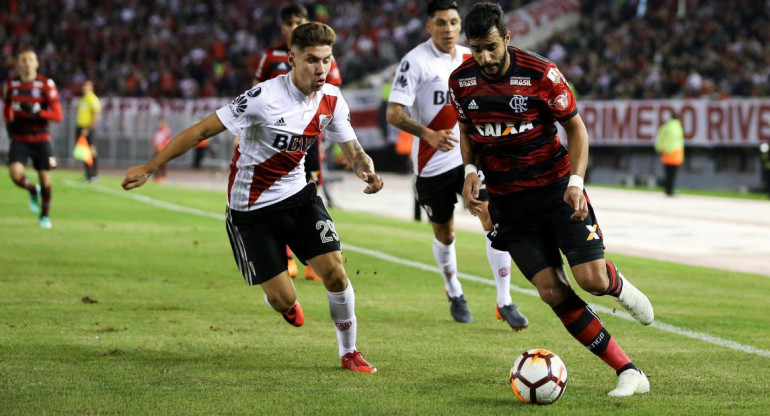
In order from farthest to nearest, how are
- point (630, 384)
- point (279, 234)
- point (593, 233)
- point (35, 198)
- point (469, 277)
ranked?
point (35, 198) < point (469, 277) < point (279, 234) < point (593, 233) < point (630, 384)

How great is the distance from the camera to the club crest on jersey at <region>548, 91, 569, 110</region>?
6211mm

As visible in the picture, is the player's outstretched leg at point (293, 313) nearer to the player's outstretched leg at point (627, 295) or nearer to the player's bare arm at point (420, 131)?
the player's bare arm at point (420, 131)

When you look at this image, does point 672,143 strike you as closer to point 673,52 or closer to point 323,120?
point 673,52

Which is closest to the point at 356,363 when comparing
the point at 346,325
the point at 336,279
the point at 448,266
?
the point at 346,325

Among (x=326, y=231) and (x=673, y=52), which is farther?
(x=673, y=52)

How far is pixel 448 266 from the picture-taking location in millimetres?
9070

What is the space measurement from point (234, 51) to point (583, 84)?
15.8 metres

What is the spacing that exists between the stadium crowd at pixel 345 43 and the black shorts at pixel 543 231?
81.4ft

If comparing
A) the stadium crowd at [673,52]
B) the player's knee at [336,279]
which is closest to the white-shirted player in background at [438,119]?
the player's knee at [336,279]

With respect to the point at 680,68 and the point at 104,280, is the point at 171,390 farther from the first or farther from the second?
the point at 680,68

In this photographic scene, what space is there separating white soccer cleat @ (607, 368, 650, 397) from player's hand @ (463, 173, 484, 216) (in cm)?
126

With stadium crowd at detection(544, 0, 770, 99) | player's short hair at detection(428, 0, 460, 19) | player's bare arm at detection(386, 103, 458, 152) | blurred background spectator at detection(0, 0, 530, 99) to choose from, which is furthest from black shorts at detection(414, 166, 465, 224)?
blurred background spectator at detection(0, 0, 530, 99)

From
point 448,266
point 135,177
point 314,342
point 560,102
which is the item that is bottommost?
point 314,342

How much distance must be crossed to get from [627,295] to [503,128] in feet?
3.90
